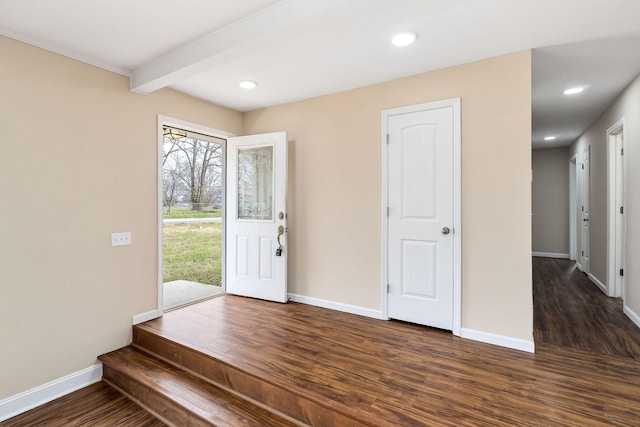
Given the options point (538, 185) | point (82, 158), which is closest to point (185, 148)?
point (82, 158)

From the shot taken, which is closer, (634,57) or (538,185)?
(634,57)

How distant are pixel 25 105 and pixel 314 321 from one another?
9.32 ft

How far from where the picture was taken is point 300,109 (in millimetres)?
3469

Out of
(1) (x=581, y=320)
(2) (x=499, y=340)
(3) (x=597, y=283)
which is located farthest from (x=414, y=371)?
(3) (x=597, y=283)

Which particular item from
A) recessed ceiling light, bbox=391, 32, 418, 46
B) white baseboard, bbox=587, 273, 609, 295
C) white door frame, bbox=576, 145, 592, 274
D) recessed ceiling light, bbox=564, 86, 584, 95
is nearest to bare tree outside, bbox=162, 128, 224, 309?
recessed ceiling light, bbox=391, 32, 418, 46

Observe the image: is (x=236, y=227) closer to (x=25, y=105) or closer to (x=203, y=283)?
(x=203, y=283)

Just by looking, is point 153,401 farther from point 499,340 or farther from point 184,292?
point 499,340

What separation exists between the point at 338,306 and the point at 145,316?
1.90 m

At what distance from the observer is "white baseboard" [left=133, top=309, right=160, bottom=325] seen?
9.16 ft

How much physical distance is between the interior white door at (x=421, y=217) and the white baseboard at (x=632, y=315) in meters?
1.88

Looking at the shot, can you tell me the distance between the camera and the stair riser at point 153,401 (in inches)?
75.2

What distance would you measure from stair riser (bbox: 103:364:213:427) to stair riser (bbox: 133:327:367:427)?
0.88ft

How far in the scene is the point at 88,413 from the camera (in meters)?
2.10

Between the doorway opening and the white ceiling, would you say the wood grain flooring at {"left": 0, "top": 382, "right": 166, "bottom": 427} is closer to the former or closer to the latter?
the doorway opening
